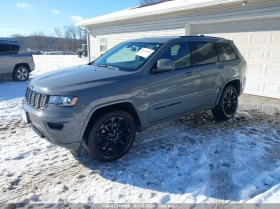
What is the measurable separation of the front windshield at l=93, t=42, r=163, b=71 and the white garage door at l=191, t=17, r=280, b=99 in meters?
4.56

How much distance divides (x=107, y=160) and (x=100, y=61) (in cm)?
194

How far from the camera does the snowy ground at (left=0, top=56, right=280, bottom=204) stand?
Answer: 263 cm

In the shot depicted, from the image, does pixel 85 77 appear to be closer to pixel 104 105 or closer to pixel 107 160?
pixel 104 105

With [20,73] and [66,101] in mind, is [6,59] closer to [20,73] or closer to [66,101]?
[20,73]

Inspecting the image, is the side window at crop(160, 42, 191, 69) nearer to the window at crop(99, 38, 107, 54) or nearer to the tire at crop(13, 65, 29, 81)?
the tire at crop(13, 65, 29, 81)

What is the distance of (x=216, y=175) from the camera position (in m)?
3.00

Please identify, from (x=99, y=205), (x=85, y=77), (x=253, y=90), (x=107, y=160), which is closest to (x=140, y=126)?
(x=107, y=160)

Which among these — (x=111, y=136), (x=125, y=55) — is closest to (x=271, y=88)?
(x=125, y=55)

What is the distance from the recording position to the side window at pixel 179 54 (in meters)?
3.80

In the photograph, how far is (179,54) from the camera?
3.96m

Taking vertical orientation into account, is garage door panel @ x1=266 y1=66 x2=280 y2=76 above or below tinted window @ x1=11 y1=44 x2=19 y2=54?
below

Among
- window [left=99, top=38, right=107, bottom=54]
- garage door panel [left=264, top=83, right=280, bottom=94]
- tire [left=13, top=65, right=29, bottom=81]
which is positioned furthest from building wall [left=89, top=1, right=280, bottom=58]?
tire [left=13, top=65, right=29, bottom=81]

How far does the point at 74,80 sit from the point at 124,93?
716 millimetres

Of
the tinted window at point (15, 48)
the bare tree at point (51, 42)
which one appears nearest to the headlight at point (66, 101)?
the tinted window at point (15, 48)
